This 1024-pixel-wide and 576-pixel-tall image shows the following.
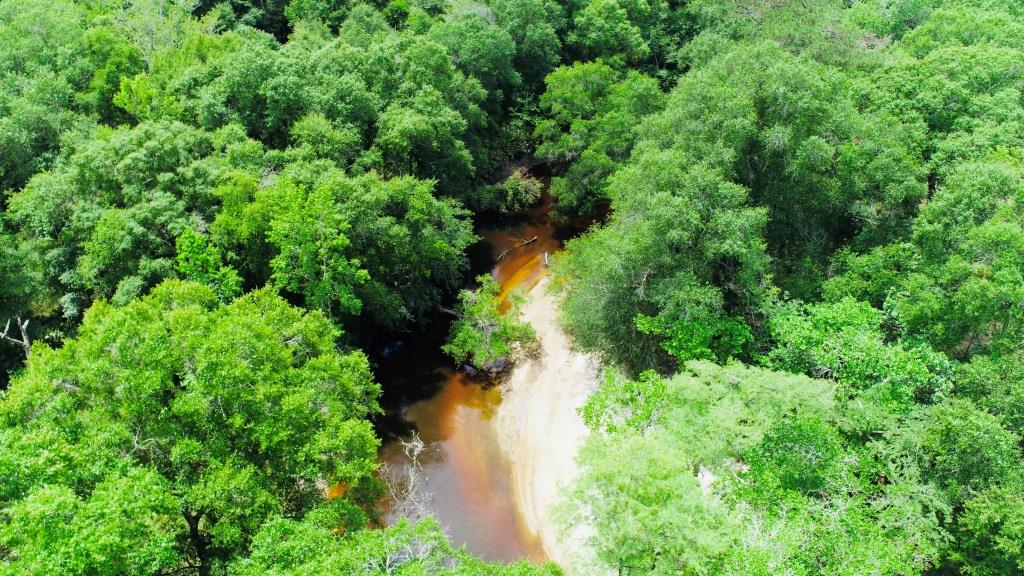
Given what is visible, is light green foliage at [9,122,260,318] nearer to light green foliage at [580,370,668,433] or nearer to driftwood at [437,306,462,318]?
driftwood at [437,306,462,318]

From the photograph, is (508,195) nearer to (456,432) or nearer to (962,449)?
(456,432)

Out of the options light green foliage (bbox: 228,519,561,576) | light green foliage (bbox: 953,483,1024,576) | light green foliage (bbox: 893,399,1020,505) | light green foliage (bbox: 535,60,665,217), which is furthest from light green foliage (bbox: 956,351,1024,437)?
light green foliage (bbox: 535,60,665,217)

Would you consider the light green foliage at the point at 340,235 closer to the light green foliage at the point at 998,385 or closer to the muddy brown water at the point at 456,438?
the muddy brown water at the point at 456,438

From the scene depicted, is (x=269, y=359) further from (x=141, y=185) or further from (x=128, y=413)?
(x=141, y=185)

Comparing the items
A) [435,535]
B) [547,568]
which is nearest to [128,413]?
[435,535]

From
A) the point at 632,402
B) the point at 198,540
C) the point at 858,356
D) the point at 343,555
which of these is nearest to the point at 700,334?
the point at 632,402
